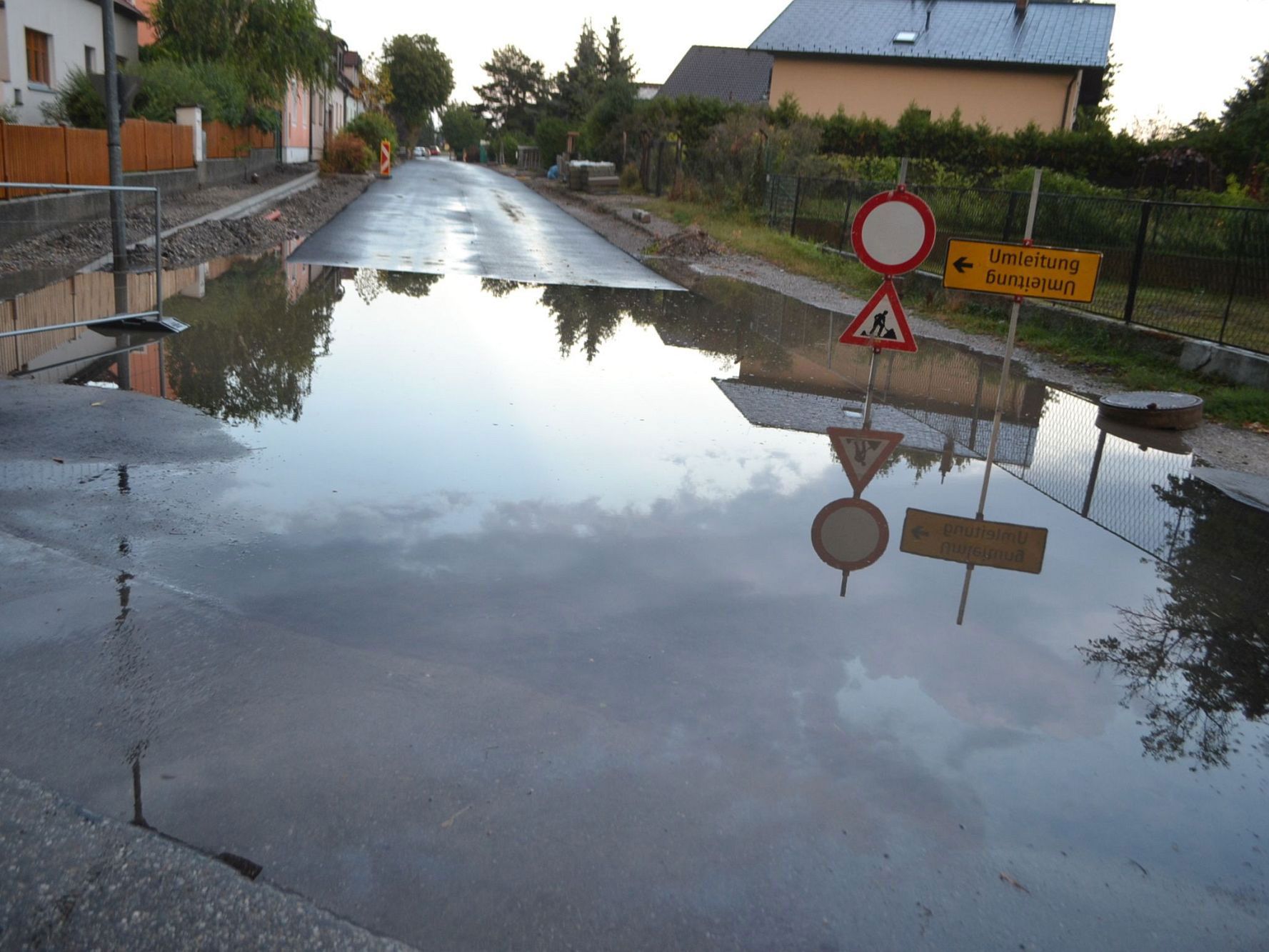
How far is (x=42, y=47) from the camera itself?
83.9ft

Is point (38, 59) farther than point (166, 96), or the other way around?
point (166, 96)

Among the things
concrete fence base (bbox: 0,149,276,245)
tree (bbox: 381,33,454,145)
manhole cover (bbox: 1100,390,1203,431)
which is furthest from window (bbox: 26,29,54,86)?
tree (bbox: 381,33,454,145)

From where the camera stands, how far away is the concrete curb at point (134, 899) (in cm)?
262

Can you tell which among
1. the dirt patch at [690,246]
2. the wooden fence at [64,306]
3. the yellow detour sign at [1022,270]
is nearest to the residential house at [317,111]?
the dirt patch at [690,246]

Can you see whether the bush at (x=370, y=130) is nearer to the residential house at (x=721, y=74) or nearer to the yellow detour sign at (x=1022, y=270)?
the residential house at (x=721, y=74)

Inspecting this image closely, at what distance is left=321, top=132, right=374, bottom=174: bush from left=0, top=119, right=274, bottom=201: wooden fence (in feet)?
60.7

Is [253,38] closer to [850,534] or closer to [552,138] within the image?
[552,138]

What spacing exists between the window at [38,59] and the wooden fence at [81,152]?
3.27 metres

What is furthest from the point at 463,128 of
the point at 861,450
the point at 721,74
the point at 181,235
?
the point at 861,450

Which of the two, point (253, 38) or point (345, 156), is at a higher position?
point (253, 38)

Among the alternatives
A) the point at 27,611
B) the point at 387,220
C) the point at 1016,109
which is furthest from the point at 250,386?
the point at 1016,109

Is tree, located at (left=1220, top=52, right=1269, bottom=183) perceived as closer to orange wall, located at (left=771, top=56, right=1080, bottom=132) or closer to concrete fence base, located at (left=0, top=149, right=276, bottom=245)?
orange wall, located at (left=771, top=56, right=1080, bottom=132)

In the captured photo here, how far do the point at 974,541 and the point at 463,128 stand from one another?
13558 cm

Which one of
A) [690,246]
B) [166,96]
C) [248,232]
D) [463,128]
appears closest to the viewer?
[248,232]
